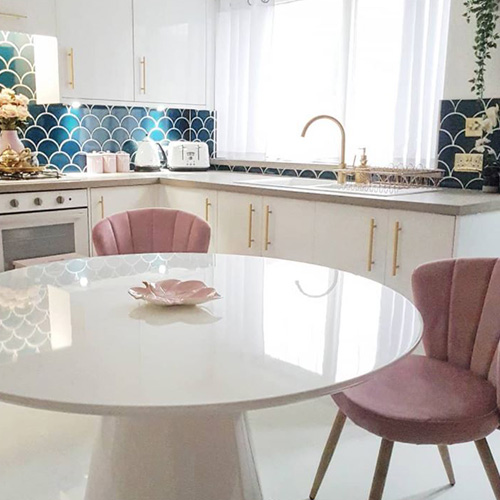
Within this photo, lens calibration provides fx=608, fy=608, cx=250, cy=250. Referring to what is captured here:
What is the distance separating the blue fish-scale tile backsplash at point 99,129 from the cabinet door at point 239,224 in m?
1.09

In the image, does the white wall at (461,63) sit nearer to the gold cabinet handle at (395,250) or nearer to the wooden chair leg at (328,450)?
the gold cabinet handle at (395,250)

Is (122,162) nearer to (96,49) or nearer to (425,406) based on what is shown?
(96,49)

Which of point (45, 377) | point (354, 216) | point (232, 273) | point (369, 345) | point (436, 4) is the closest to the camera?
point (45, 377)

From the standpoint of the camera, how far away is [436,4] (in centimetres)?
305

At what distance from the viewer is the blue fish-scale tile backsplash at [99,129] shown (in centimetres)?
371

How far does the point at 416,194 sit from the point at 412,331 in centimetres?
163

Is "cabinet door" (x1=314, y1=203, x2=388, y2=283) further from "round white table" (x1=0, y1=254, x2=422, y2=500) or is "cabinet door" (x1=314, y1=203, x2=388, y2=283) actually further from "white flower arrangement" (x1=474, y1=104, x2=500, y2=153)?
"round white table" (x1=0, y1=254, x2=422, y2=500)

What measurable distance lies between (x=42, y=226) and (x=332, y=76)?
1.87 metres

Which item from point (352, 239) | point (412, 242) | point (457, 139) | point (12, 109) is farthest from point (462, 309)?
point (12, 109)

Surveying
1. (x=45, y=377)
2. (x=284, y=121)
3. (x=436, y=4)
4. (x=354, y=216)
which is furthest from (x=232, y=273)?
(x=284, y=121)

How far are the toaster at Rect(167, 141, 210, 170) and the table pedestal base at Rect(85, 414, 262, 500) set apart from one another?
110 inches

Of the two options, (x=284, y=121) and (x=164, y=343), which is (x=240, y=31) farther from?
(x=164, y=343)

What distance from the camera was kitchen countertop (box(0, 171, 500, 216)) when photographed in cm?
247

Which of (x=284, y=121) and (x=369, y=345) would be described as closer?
(x=369, y=345)
